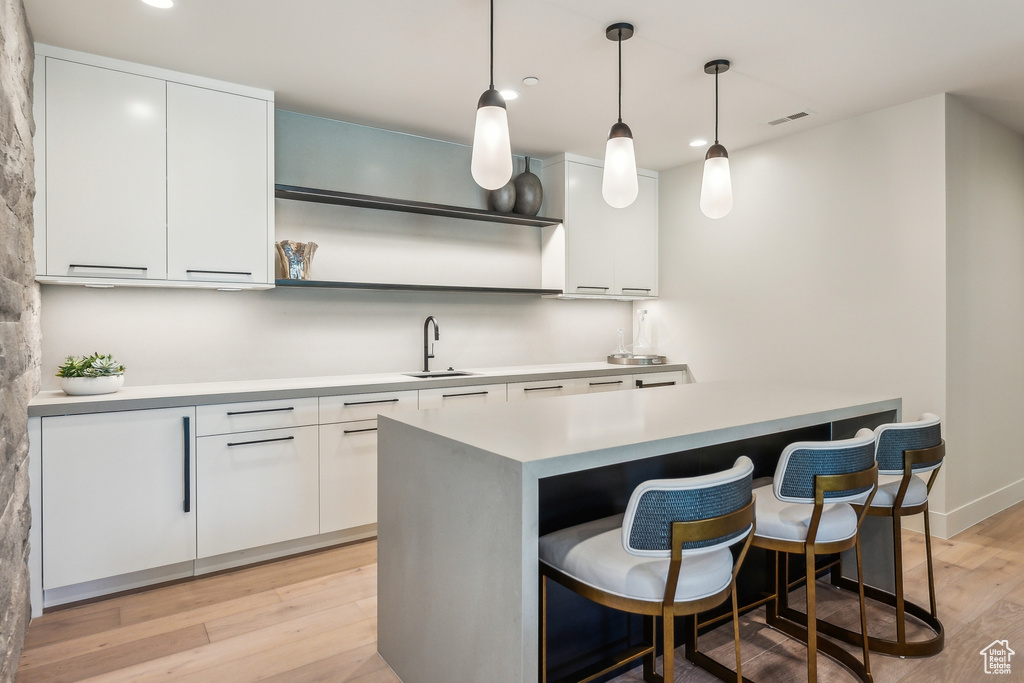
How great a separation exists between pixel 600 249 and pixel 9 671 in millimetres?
3851

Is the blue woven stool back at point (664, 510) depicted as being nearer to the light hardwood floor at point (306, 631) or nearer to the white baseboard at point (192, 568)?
the light hardwood floor at point (306, 631)

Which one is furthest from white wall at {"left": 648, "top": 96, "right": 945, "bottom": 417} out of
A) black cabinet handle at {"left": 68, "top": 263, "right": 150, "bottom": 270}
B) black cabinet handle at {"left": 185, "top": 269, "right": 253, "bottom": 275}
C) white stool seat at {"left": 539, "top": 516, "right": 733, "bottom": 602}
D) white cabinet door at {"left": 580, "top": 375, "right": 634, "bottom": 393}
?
black cabinet handle at {"left": 68, "top": 263, "right": 150, "bottom": 270}

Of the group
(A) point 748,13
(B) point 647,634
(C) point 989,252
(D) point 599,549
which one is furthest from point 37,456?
(C) point 989,252

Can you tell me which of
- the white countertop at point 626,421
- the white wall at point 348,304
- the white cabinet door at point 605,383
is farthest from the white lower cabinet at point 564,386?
Answer: the white countertop at point 626,421

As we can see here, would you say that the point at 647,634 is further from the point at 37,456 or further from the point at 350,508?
the point at 37,456

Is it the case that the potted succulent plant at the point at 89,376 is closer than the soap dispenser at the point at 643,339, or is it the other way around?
the potted succulent plant at the point at 89,376

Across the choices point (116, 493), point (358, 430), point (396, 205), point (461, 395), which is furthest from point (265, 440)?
point (396, 205)

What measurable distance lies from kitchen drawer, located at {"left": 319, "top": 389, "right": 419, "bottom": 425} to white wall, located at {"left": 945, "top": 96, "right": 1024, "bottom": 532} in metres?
2.99

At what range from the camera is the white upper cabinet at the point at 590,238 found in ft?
14.0

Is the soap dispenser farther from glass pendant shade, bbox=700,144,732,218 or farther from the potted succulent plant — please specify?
the potted succulent plant

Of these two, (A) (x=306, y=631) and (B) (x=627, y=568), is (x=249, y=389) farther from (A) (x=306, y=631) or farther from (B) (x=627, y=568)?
(B) (x=627, y=568)

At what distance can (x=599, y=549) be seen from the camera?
58.3 inches

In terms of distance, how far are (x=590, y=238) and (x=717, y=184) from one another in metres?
1.83

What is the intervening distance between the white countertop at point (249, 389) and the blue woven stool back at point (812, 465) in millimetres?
2063
